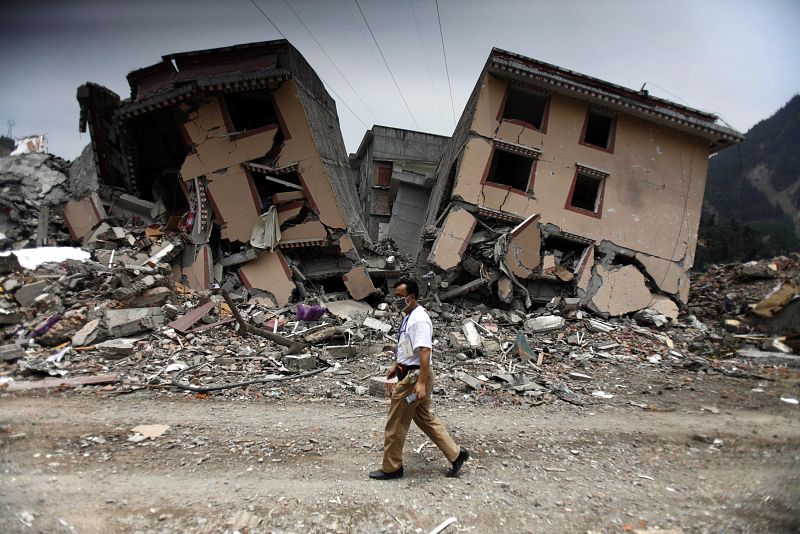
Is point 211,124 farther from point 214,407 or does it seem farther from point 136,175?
point 214,407

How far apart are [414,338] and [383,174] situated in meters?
18.3

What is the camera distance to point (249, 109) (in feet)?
42.4

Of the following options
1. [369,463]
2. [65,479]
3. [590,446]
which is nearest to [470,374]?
[590,446]

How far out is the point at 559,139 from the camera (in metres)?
11.8

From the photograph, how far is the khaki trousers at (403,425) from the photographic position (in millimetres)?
3420

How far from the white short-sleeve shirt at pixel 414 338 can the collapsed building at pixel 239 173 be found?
7944 millimetres

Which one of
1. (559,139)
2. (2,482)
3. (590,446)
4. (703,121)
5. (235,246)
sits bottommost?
(2,482)

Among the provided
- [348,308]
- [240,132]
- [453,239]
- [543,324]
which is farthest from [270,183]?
[543,324]

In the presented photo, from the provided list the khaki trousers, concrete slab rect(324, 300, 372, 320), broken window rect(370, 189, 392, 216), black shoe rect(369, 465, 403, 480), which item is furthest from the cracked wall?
broken window rect(370, 189, 392, 216)

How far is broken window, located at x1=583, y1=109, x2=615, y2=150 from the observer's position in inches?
470

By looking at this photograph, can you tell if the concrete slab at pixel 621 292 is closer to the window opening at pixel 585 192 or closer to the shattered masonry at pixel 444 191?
the shattered masonry at pixel 444 191

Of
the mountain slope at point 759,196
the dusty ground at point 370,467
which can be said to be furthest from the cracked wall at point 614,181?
the mountain slope at point 759,196

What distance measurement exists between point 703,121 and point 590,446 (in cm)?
1136

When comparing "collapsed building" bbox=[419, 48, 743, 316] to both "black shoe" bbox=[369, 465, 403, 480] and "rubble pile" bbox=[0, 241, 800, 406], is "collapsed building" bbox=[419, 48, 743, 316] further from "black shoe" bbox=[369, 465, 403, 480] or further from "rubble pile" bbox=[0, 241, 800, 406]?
"black shoe" bbox=[369, 465, 403, 480]
